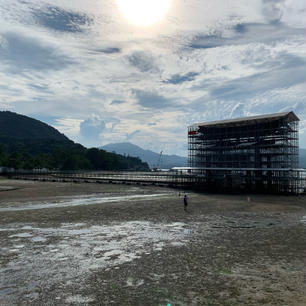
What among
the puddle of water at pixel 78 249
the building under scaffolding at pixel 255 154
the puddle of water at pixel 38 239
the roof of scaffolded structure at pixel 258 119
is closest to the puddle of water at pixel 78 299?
the puddle of water at pixel 78 249

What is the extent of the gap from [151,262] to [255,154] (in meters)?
67.6

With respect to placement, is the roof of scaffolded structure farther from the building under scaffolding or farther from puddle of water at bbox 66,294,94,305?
puddle of water at bbox 66,294,94,305

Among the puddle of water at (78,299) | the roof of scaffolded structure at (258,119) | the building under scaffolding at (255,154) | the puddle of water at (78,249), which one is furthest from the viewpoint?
the roof of scaffolded structure at (258,119)

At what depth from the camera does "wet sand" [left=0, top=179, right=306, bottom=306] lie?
11.9 m

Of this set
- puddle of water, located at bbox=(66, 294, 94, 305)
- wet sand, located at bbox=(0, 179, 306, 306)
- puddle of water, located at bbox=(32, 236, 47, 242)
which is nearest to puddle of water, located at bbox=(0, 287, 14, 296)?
wet sand, located at bbox=(0, 179, 306, 306)

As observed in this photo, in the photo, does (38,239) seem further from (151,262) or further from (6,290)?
(151,262)

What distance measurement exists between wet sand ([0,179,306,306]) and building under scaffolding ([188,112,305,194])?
4304 cm

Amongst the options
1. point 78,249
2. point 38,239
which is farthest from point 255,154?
point 38,239

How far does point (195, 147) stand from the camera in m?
93.9

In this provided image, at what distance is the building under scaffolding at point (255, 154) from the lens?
69.0 meters

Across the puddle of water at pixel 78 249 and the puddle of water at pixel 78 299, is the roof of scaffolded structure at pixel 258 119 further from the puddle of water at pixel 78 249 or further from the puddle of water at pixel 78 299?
the puddle of water at pixel 78 299

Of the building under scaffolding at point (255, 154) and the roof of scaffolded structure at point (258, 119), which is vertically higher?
the roof of scaffolded structure at point (258, 119)

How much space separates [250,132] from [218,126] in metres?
10.8

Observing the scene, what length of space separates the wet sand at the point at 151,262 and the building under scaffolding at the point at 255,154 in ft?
141
